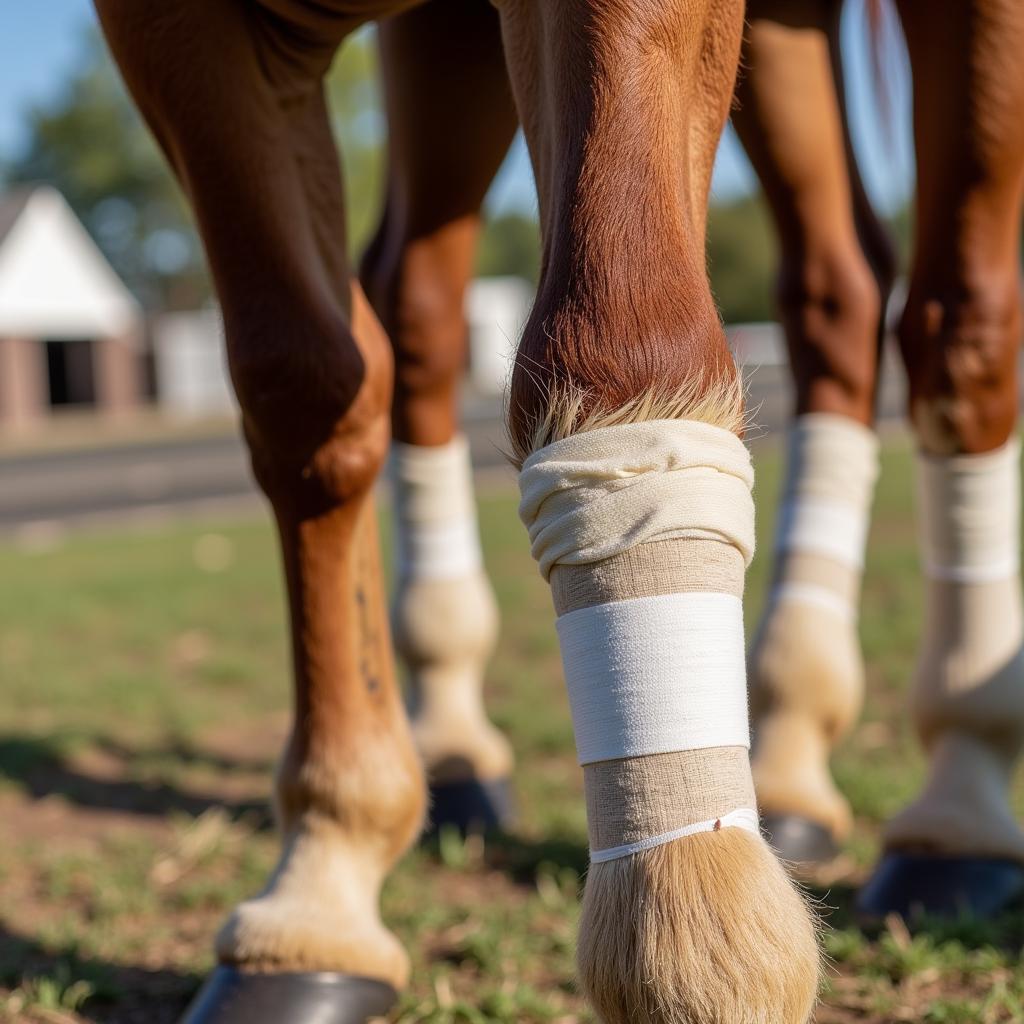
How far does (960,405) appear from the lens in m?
1.66

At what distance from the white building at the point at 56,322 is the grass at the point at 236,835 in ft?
76.5

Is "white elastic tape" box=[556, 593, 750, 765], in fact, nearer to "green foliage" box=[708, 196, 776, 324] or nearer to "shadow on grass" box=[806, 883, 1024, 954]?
"shadow on grass" box=[806, 883, 1024, 954]

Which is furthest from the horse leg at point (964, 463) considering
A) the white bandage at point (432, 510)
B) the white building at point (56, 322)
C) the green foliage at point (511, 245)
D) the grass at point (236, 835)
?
the green foliage at point (511, 245)

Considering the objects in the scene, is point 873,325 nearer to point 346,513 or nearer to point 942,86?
point 942,86

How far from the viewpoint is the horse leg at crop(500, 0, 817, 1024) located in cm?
77

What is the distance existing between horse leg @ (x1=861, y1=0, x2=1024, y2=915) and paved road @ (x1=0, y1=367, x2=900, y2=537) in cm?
448

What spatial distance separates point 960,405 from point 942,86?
15.9 inches

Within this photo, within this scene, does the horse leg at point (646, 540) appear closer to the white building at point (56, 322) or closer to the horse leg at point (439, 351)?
the horse leg at point (439, 351)

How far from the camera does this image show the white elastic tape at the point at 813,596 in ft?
6.41

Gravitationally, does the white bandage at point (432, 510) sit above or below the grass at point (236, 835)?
above

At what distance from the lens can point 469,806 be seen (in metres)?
2.19

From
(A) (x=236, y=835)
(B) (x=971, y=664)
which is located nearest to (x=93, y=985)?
(A) (x=236, y=835)

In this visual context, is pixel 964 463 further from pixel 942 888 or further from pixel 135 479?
pixel 135 479

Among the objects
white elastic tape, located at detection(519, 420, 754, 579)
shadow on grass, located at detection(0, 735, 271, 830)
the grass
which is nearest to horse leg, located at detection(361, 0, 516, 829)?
the grass
